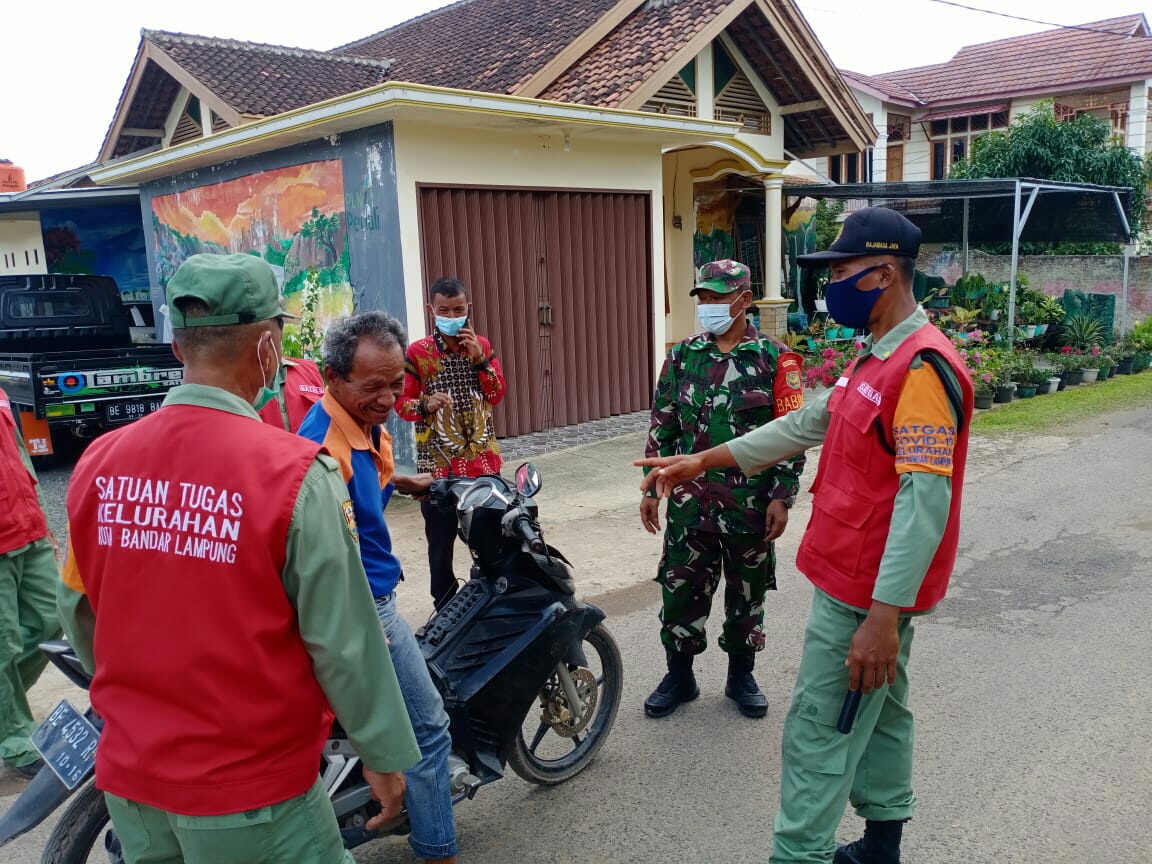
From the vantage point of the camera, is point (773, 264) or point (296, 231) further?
point (773, 264)

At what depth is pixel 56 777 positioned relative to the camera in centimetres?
237

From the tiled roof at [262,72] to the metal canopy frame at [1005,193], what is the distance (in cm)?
738

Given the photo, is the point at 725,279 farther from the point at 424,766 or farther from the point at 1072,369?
the point at 1072,369

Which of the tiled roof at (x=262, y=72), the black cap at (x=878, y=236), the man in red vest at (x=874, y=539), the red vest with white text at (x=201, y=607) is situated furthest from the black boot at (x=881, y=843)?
the tiled roof at (x=262, y=72)

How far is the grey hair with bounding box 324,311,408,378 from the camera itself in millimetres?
2746

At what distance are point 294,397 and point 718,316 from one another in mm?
1887

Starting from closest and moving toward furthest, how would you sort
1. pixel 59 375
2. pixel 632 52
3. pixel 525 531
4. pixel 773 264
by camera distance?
pixel 525 531, pixel 59 375, pixel 632 52, pixel 773 264

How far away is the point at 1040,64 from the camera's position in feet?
84.8

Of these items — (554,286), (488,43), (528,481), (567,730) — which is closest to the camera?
(528,481)

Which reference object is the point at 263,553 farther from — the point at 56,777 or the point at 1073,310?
the point at 1073,310

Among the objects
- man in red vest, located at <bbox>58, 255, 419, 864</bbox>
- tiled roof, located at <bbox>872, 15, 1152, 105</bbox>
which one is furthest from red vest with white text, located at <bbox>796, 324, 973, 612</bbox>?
tiled roof, located at <bbox>872, 15, 1152, 105</bbox>

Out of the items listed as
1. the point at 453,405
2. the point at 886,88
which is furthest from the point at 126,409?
the point at 886,88

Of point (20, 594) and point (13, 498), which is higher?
point (13, 498)

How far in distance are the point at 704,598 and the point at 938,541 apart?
170 centimetres
